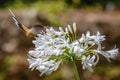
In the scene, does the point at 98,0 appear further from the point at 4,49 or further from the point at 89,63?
the point at 89,63

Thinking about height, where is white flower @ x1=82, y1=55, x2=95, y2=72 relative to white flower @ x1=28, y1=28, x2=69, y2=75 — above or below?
below

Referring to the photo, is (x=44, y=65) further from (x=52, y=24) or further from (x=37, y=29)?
(x=52, y=24)

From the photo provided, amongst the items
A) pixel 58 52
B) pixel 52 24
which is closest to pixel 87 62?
pixel 58 52

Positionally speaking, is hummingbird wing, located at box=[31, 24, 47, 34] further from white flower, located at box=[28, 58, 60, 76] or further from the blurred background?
the blurred background

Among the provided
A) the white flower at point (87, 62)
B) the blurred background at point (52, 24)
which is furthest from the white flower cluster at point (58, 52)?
the blurred background at point (52, 24)

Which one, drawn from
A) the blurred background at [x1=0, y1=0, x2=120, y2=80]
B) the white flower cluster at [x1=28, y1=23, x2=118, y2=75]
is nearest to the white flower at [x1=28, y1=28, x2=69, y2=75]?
the white flower cluster at [x1=28, y1=23, x2=118, y2=75]

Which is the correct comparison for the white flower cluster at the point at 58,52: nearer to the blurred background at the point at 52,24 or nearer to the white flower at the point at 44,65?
the white flower at the point at 44,65
